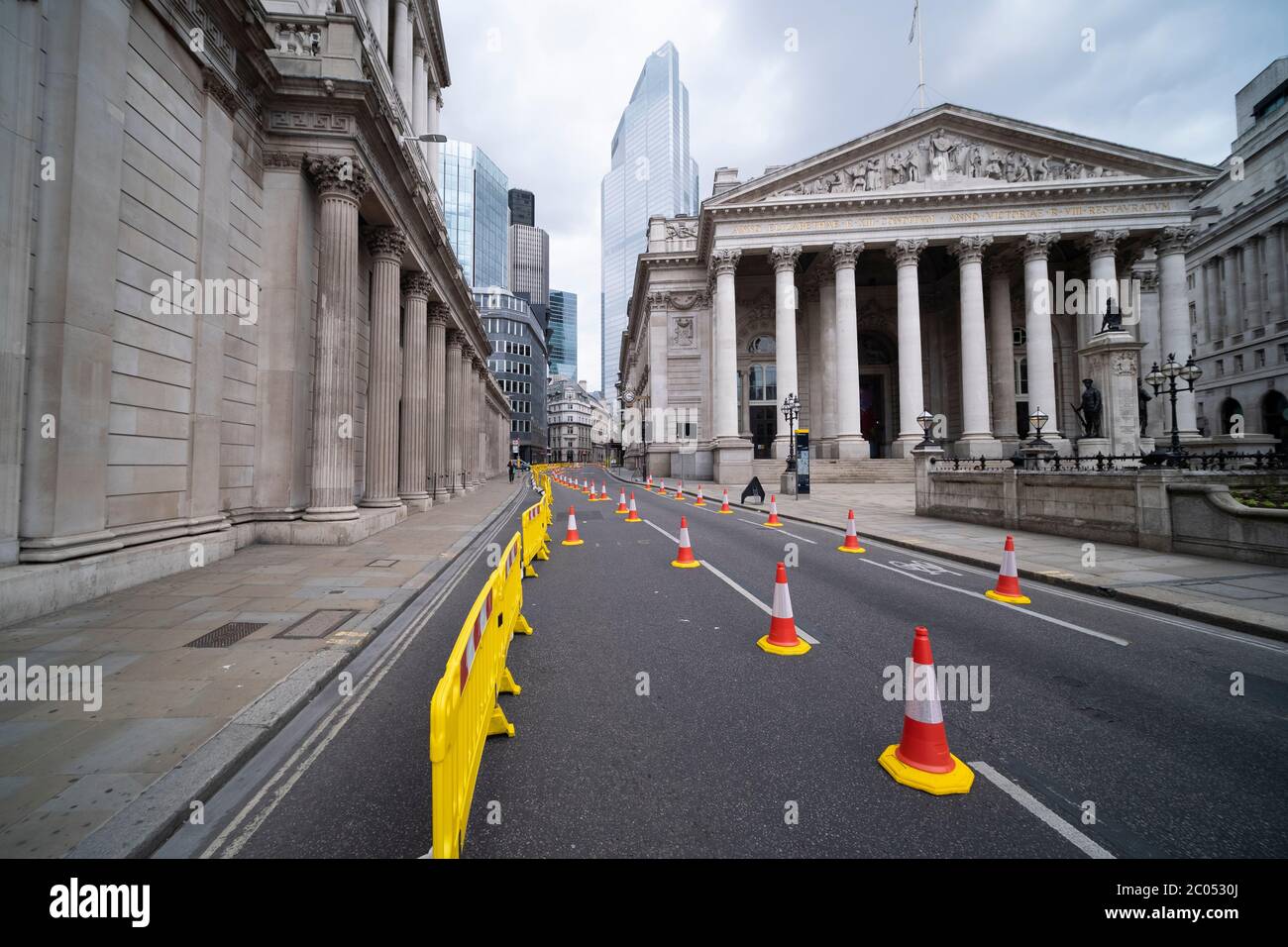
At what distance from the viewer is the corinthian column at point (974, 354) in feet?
108

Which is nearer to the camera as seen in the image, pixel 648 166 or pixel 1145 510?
pixel 1145 510

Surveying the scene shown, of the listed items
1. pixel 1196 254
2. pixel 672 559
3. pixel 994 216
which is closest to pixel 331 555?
pixel 672 559

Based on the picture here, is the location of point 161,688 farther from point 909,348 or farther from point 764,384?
point 764,384

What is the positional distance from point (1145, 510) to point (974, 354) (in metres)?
27.5

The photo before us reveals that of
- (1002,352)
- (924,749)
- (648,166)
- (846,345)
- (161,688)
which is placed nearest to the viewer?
(924,749)

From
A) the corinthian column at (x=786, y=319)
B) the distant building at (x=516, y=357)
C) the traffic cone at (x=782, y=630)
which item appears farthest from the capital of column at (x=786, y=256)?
the distant building at (x=516, y=357)

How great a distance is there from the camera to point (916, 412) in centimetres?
3250

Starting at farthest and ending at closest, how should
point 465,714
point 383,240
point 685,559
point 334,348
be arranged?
point 383,240, point 334,348, point 685,559, point 465,714

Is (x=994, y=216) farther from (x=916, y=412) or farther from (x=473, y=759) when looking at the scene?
(x=473, y=759)

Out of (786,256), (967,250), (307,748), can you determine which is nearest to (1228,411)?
(967,250)

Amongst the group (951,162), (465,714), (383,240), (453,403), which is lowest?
(465,714)

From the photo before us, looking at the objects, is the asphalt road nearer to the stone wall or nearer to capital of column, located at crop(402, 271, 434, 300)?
the stone wall

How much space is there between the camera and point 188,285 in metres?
8.66
